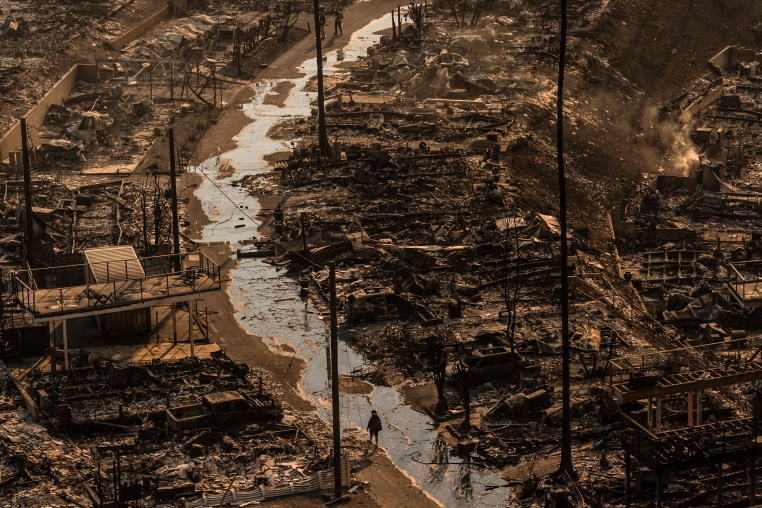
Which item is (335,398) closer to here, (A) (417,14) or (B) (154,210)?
(B) (154,210)

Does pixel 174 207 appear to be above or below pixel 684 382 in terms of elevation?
above

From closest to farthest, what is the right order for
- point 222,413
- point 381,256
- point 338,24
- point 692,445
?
point 692,445 → point 222,413 → point 381,256 → point 338,24

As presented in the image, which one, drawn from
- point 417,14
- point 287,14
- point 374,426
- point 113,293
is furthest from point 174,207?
point 287,14

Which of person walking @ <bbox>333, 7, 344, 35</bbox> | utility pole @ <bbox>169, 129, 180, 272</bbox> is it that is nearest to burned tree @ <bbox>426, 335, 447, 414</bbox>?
utility pole @ <bbox>169, 129, 180, 272</bbox>

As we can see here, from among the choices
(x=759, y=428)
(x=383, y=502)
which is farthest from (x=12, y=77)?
(x=759, y=428)

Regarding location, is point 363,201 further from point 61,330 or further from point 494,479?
point 494,479

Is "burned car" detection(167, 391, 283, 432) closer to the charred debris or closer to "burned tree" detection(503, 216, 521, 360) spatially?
the charred debris
